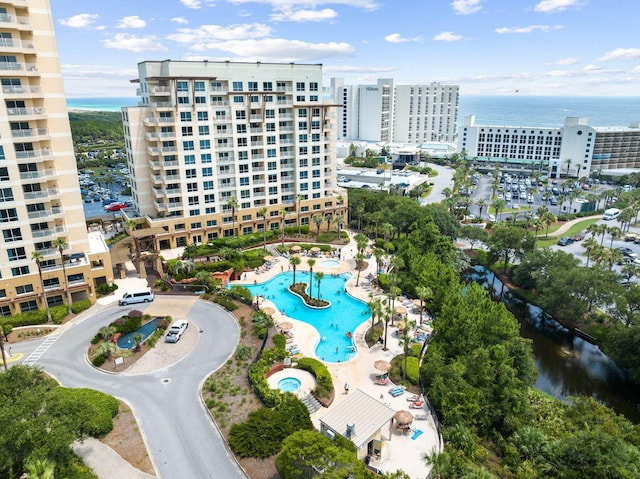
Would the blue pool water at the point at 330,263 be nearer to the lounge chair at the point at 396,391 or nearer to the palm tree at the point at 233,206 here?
the palm tree at the point at 233,206

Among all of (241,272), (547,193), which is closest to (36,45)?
(241,272)

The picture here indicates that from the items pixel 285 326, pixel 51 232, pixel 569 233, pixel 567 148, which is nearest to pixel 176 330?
pixel 285 326

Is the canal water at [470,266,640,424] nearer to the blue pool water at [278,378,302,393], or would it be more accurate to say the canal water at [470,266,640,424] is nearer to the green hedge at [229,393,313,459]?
the blue pool water at [278,378,302,393]

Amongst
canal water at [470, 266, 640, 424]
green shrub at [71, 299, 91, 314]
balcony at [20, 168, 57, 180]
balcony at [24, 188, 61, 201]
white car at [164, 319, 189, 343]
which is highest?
balcony at [20, 168, 57, 180]

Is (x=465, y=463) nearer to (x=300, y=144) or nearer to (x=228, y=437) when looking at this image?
(x=228, y=437)

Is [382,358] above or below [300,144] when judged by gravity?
below

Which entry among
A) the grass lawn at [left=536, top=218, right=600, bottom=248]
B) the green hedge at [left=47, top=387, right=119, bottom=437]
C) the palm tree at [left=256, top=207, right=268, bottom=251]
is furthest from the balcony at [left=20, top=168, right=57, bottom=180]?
the grass lawn at [left=536, top=218, right=600, bottom=248]
